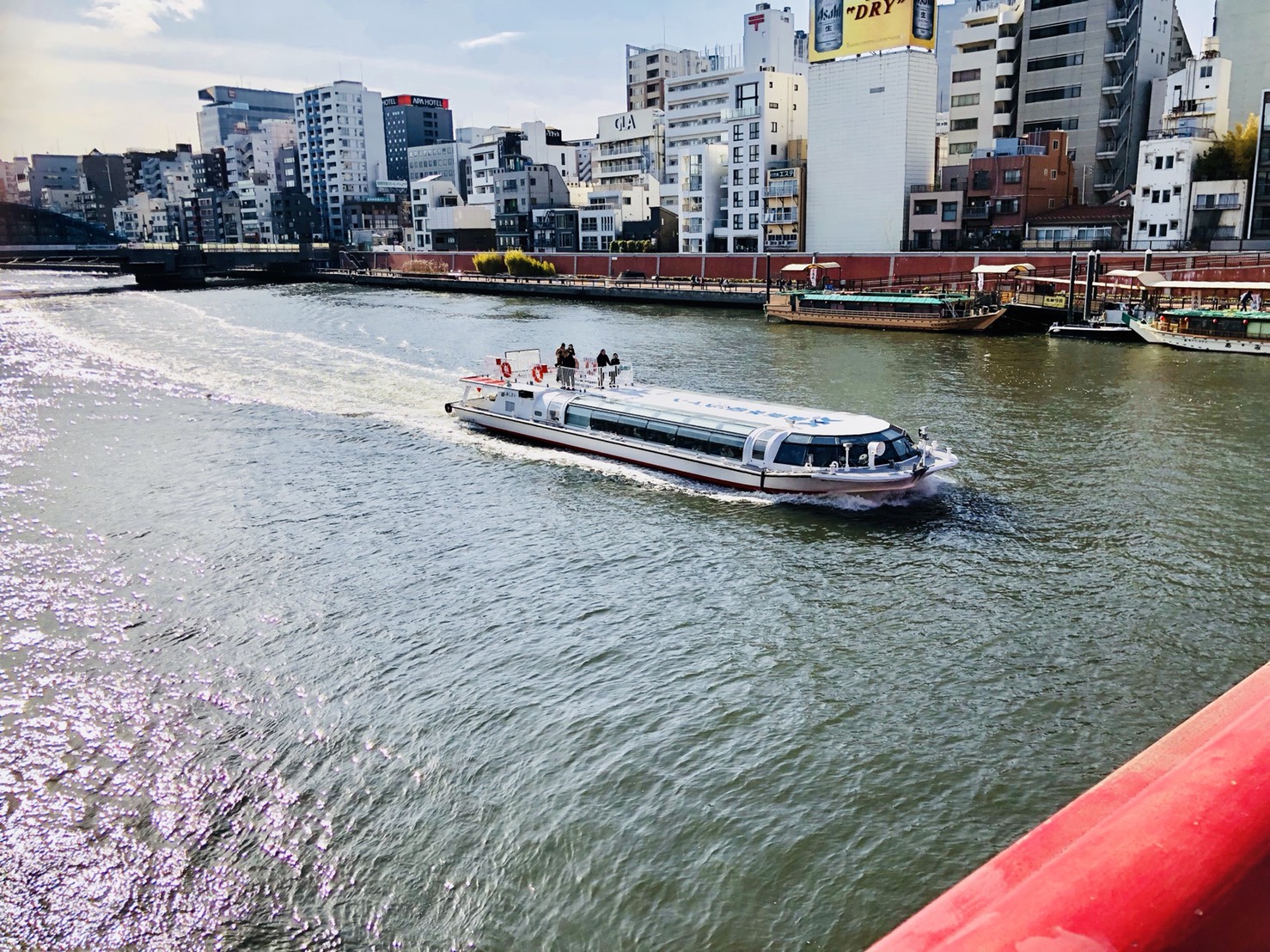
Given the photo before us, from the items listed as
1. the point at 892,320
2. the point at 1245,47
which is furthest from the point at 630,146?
the point at 892,320

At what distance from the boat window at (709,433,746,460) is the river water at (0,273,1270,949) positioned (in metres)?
1.50

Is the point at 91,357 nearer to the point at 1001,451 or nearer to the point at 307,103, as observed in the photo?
the point at 1001,451

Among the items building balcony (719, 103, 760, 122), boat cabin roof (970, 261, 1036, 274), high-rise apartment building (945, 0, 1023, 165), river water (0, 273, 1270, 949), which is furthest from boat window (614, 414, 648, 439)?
building balcony (719, 103, 760, 122)

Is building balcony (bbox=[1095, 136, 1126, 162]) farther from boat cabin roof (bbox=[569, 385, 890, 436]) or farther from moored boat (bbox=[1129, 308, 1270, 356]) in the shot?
boat cabin roof (bbox=[569, 385, 890, 436])

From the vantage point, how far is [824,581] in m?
20.9

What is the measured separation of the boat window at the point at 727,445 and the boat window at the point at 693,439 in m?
0.24

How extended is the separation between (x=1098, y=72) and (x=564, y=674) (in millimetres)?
88231

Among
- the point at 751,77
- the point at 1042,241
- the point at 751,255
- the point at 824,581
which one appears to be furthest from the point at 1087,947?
the point at 751,77

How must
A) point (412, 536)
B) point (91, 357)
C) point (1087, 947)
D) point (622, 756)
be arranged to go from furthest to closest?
point (91, 357)
point (412, 536)
point (622, 756)
point (1087, 947)

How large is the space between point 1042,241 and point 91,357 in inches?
2754

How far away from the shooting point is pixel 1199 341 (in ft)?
169

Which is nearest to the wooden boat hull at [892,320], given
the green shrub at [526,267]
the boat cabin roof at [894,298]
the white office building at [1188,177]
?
the boat cabin roof at [894,298]

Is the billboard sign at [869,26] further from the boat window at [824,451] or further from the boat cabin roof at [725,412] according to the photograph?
the boat window at [824,451]

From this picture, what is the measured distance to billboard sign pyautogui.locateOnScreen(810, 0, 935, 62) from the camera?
83.9 m
